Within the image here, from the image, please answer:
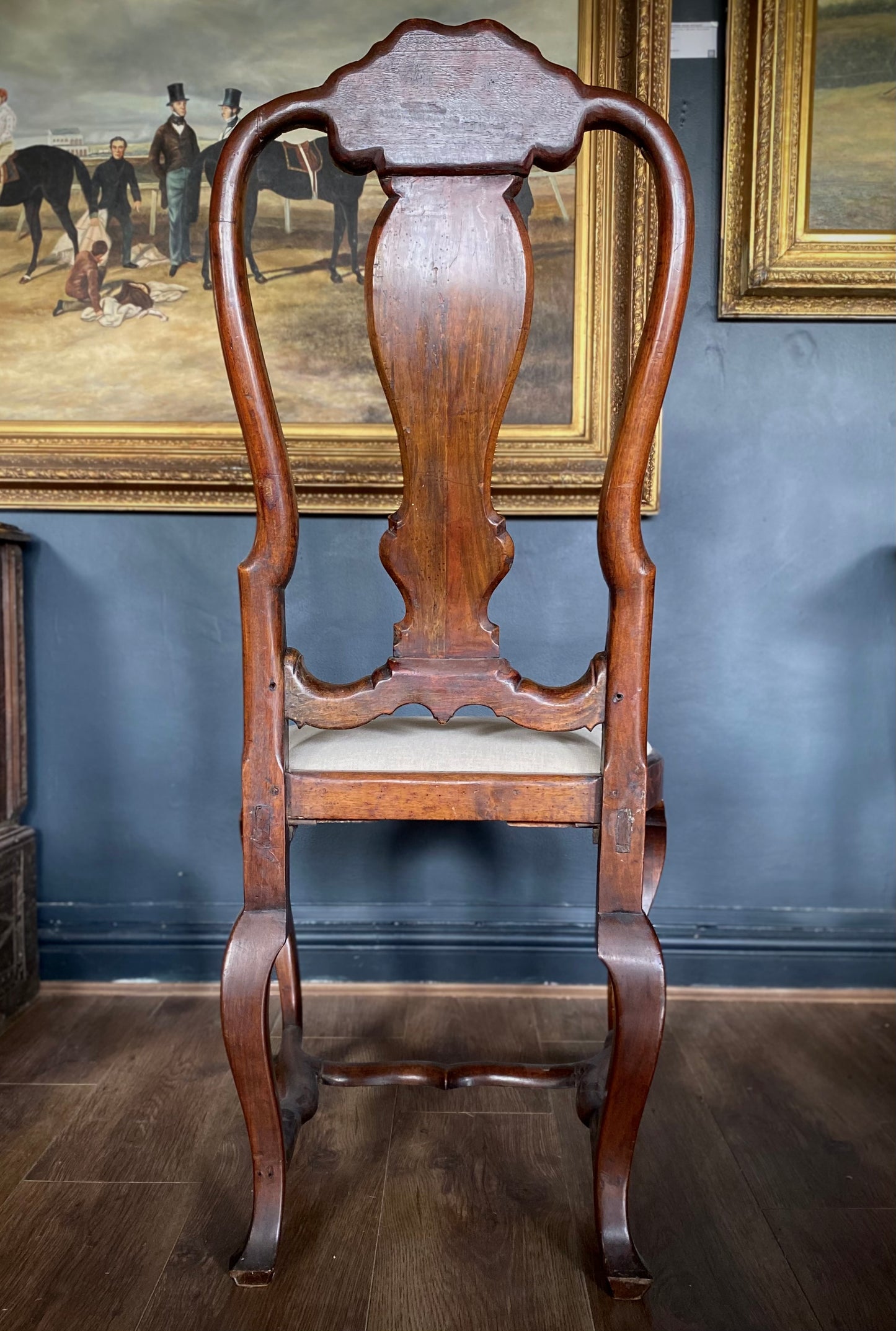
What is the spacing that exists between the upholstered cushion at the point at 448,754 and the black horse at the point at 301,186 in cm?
108

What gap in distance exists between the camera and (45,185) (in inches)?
68.7

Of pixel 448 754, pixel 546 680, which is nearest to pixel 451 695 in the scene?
pixel 448 754

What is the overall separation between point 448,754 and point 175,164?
138 cm

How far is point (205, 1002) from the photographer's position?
181 cm

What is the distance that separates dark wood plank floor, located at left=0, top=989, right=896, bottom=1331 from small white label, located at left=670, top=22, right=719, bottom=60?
1868mm

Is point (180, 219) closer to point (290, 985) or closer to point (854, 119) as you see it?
point (854, 119)

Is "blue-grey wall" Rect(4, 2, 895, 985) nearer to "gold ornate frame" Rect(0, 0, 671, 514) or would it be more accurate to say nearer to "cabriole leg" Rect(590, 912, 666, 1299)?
"gold ornate frame" Rect(0, 0, 671, 514)

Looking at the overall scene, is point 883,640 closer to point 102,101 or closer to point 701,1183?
point 701,1183

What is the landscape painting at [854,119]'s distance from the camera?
5.52 ft

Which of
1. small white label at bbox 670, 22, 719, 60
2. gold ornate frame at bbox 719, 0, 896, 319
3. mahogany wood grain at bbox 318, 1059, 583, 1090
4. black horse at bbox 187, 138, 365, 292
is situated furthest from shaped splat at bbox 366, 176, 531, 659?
small white label at bbox 670, 22, 719, 60

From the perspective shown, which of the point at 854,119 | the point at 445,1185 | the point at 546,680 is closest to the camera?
the point at 445,1185

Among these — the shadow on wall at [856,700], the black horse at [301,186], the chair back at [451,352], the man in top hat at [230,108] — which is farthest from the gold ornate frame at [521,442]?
the chair back at [451,352]

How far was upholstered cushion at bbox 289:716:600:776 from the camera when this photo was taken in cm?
103

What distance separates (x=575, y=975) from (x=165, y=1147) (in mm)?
879
